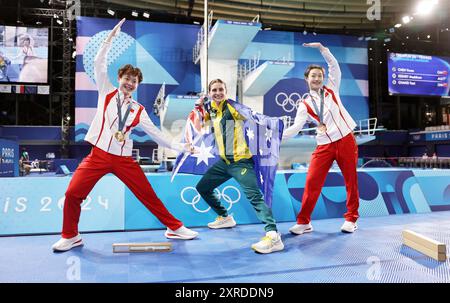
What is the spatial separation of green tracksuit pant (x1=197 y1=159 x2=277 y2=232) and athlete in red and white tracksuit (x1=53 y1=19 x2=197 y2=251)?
2.03 ft

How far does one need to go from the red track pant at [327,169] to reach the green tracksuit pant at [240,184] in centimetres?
69

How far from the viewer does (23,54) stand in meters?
16.8

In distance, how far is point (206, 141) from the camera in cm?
389

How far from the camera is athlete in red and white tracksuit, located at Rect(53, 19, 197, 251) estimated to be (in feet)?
9.78

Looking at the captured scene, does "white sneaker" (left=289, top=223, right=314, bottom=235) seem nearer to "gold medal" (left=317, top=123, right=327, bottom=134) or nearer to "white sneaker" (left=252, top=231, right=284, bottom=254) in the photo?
"white sneaker" (left=252, top=231, right=284, bottom=254)

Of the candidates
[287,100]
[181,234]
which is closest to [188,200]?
[181,234]

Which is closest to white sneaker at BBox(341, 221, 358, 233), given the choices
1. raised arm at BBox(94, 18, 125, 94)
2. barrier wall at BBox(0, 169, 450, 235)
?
barrier wall at BBox(0, 169, 450, 235)

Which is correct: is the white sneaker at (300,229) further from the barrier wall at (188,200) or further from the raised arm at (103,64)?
the raised arm at (103,64)

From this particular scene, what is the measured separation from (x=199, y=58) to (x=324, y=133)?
11866 millimetres

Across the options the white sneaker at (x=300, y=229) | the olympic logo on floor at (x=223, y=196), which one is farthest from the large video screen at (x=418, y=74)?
the white sneaker at (x=300, y=229)

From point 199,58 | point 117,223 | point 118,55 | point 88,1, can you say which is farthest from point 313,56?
point 117,223

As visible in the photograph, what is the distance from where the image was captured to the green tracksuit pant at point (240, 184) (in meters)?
3.07

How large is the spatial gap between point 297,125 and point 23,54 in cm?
1761
